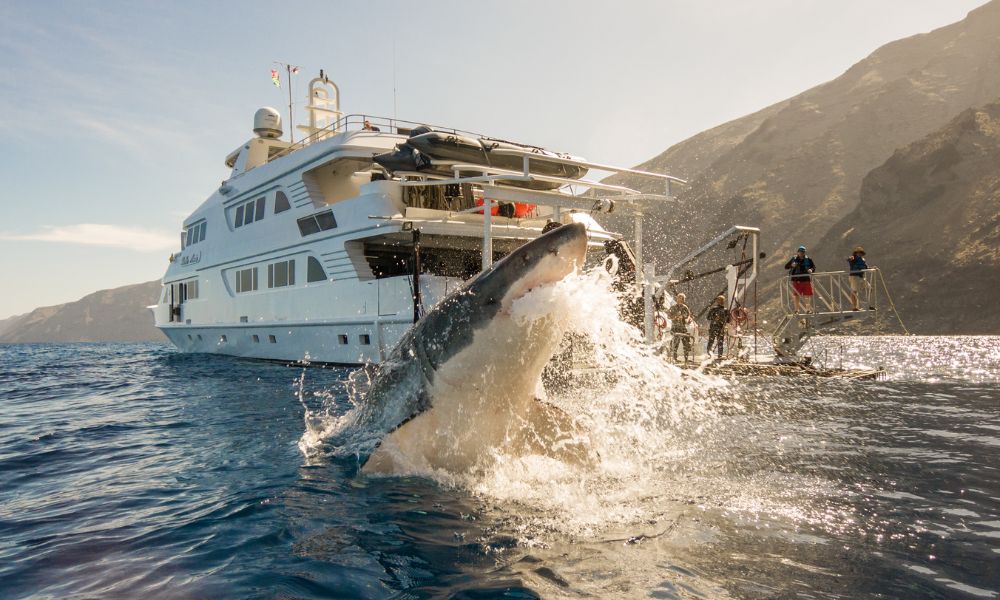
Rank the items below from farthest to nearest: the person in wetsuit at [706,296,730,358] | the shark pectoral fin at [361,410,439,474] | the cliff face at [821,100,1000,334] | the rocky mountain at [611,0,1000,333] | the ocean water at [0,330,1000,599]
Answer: the rocky mountain at [611,0,1000,333], the cliff face at [821,100,1000,334], the person in wetsuit at [706,296,730,358], the shark pectoral fin at [361,410,439,474], the ocean water at [0,330,1000,599]

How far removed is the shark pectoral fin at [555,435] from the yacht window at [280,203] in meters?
16.6

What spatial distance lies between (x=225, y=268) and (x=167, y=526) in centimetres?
2069

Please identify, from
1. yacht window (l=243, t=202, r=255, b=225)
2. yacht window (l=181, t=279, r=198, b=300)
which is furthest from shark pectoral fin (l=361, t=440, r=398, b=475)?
yacht window (l=181, t=279, r=198, b=300)

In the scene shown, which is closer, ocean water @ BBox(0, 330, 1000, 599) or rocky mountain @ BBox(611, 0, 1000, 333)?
ocean water @ BBox(0, 330, 1000, 599)

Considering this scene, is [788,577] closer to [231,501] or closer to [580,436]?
[580,436]

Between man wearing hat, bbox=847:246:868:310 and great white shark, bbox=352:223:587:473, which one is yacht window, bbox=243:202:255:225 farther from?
man wearing hat, bbox=847:246:868:310

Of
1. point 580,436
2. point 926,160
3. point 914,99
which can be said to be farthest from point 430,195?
point 914,99

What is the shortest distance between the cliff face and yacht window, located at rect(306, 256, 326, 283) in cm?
6666

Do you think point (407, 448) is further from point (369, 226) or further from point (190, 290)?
point (190, 290)

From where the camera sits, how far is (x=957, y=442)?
669cm

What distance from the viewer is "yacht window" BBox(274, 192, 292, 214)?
19.4 meters

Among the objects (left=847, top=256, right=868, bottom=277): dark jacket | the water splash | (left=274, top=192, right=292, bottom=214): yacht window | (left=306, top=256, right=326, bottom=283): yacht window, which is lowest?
the water splash

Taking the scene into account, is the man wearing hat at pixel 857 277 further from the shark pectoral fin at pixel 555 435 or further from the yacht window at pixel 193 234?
the yacht window at pixel 193 234

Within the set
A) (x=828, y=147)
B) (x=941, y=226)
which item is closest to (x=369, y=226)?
(x=941, y=226)
